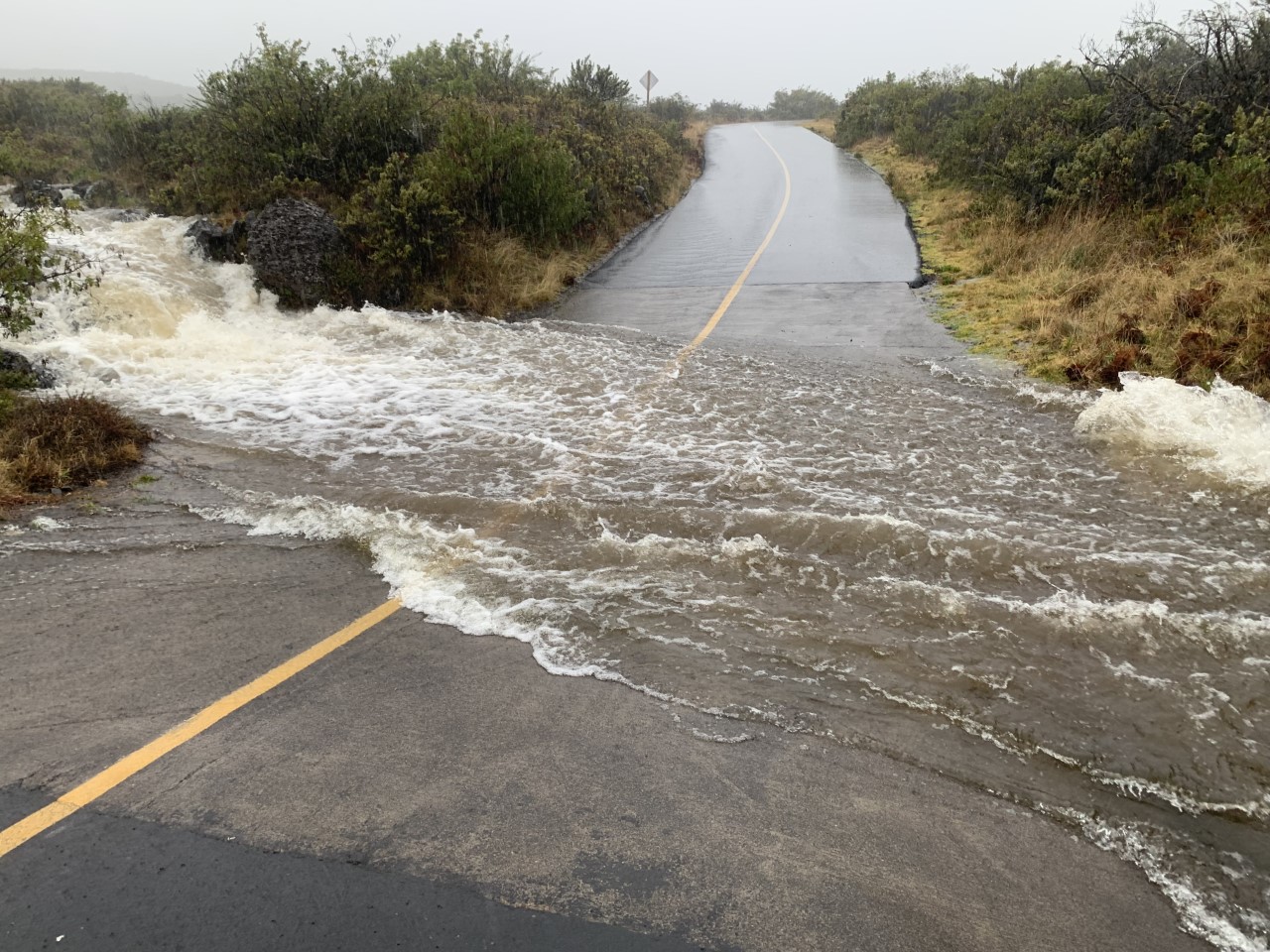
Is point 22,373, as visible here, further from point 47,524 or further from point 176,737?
point 176,737

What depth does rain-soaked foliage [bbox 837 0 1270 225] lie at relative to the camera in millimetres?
10984

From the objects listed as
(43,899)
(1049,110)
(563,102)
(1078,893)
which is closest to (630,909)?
(1078,893)

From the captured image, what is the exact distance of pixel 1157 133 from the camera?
1269 centimetres

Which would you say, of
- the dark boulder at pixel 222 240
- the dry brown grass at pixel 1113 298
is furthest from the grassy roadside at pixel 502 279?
the dry brown grass at pixel 1113 298

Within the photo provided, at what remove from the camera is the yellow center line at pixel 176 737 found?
9.88ft

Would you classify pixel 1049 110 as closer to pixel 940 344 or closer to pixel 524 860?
pixel 940 344

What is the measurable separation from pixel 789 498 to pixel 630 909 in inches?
143

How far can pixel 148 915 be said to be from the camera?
267 cm

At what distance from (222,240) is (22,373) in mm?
6107

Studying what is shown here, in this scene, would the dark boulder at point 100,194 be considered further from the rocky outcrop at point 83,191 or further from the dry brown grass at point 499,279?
the dry brown grass at point 499,279

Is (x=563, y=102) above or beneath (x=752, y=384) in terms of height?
above

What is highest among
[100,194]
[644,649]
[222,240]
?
[100,194]

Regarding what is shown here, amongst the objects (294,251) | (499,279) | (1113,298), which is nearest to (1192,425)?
(1113,298)

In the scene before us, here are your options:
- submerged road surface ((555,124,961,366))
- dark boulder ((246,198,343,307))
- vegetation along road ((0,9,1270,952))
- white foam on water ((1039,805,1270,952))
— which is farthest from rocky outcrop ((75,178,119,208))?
white foam on water ((1039,805,1270,952))
